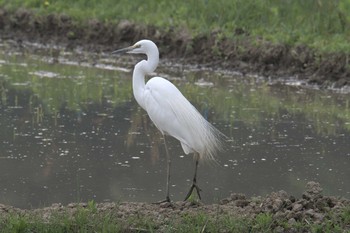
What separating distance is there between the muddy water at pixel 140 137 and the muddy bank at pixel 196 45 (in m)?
0.34

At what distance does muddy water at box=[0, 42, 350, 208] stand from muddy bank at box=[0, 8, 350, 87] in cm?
34

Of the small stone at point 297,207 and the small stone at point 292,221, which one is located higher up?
the small stone at point 297,207

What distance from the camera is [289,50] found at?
1398 cm

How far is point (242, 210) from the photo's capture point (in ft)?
22.7

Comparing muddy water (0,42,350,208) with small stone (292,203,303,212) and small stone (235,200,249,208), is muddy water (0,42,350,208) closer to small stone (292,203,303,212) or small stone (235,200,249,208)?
small stone (235,200,249,208)

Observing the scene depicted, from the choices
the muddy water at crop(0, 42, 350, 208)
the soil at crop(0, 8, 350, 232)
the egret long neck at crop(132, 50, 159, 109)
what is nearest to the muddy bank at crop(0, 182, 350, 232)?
the muddy water at crop(0, 42, 350, 208)

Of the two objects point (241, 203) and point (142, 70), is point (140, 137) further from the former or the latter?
point (241, 203)

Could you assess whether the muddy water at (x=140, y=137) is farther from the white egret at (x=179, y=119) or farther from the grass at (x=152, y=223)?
the grass at (x=152, y=223)

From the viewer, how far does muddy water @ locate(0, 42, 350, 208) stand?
8.43 m

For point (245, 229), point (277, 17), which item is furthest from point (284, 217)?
point (277, 17)

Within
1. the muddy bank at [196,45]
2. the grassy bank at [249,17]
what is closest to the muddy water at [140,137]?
the muddy bank at [196,45]

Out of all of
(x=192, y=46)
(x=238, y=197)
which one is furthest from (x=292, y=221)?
(x=192, y=46)

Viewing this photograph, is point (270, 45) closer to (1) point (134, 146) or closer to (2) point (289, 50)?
(2) point (289, 50)

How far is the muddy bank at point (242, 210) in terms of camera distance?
258 inches
